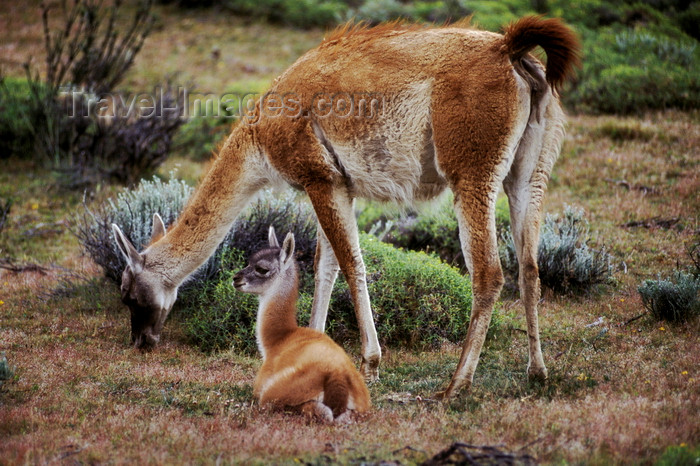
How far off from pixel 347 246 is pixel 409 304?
1498 millimetres

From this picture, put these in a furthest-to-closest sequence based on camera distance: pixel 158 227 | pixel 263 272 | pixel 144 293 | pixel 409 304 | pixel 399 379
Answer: pixel 409 304
pixel 158 227
pixel 144 293
pixel 399 379
pixel 263 272

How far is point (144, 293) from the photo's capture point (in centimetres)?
631

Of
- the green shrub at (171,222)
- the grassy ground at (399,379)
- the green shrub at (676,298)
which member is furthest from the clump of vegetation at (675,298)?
the green shrub at (171,222)

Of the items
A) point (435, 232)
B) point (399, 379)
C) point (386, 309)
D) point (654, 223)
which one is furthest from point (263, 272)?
point (654, 223)

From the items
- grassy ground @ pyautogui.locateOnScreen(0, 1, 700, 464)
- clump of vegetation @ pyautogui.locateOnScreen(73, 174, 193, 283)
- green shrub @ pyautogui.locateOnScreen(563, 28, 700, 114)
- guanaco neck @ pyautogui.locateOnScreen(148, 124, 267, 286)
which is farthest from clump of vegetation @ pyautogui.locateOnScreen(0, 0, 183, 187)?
green shrub @ pyautogui.locateOnScreen(563, 28, 700, 114)

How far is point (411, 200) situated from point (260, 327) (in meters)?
1.67

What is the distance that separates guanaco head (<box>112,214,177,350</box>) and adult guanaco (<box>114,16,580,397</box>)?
13mm

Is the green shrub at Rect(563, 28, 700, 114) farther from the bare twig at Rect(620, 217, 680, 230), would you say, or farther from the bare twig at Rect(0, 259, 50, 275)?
the bare twig at Rect(0, 259, 50, 275)

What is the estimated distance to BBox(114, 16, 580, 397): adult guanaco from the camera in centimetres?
521

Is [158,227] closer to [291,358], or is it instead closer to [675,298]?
[291,358]

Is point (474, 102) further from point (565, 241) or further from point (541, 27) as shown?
point (565, 241)

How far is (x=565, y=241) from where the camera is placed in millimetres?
7949

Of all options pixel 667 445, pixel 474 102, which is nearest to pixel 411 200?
pixel 474 102

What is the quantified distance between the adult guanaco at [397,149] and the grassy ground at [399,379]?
0.51 meters
